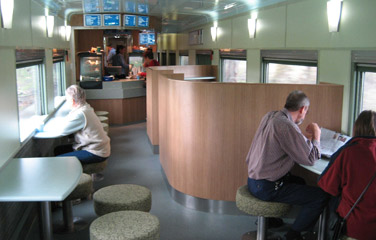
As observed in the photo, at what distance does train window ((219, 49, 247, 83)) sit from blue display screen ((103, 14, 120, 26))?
2.98 meters

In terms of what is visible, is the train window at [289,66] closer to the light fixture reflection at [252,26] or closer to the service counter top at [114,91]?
the light fixture reflection at [252,26]

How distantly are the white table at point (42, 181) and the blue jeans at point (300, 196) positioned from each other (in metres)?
1.44

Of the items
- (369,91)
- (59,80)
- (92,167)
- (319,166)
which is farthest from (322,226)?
(59,80)

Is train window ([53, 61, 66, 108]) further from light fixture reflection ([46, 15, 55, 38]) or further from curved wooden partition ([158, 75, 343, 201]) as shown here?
curved wooden partition ([158, 75, 343, 201])

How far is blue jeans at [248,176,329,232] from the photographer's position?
10.6ft

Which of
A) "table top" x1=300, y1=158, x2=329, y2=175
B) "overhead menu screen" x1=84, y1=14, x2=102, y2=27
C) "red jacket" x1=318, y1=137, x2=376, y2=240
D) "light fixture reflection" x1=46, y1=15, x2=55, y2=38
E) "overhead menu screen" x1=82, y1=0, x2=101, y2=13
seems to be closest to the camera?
"red jacket" x1=318, y1=137, x2=376, y2=240

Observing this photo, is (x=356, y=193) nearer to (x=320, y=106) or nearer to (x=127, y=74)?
(x=320, y=106)

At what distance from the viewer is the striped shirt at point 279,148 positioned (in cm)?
319

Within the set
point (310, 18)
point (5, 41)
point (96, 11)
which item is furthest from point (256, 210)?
point (96, 11)

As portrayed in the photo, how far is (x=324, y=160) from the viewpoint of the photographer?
3.44m

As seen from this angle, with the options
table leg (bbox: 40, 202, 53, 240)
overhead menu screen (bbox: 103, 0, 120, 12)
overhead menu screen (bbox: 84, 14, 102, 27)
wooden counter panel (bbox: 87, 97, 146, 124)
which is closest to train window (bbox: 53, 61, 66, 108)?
wooden counter panel (bbox: 87, 97, 146, 124)

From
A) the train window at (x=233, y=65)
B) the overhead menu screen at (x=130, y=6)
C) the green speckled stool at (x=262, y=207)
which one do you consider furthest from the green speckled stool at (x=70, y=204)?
the overhead menu screen at (x=130, y=6)

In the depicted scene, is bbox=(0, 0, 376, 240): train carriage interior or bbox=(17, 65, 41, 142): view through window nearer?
bbox=(0, 0, 376, 240): train carriage interior

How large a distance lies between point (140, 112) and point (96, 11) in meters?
2.62
